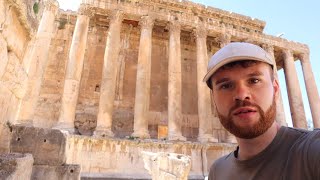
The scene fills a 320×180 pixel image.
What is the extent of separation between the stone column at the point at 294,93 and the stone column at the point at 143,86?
10.4 m

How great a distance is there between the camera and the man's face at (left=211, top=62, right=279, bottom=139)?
125cm

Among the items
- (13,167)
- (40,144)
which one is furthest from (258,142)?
(40,144)

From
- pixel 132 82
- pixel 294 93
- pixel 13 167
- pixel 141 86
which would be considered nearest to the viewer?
pixel 13 167

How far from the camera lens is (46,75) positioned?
52.5 ft

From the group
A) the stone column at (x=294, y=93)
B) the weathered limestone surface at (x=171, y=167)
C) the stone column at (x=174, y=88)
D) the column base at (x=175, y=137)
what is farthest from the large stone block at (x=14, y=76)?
the stone column at (x=294, y=93)

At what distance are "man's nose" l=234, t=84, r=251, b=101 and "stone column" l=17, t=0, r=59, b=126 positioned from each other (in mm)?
12287

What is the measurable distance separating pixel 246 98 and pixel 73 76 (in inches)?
521

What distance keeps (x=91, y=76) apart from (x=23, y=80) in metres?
13.3

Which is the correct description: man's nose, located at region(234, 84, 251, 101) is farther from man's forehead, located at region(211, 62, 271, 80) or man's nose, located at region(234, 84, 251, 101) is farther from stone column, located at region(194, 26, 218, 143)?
stone column, located at region(194, 26, 218, 143)

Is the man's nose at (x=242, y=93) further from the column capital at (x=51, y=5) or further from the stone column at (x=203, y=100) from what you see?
the column capital at (x=51, y=5)

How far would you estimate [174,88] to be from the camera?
47.3ft

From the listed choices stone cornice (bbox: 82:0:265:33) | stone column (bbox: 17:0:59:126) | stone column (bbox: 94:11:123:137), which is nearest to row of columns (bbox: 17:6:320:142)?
stone column (bbox: 94:11:123:137)

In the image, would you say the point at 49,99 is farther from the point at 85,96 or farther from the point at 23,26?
the point at 23,26

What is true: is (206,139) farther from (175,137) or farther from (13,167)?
(13,167)
